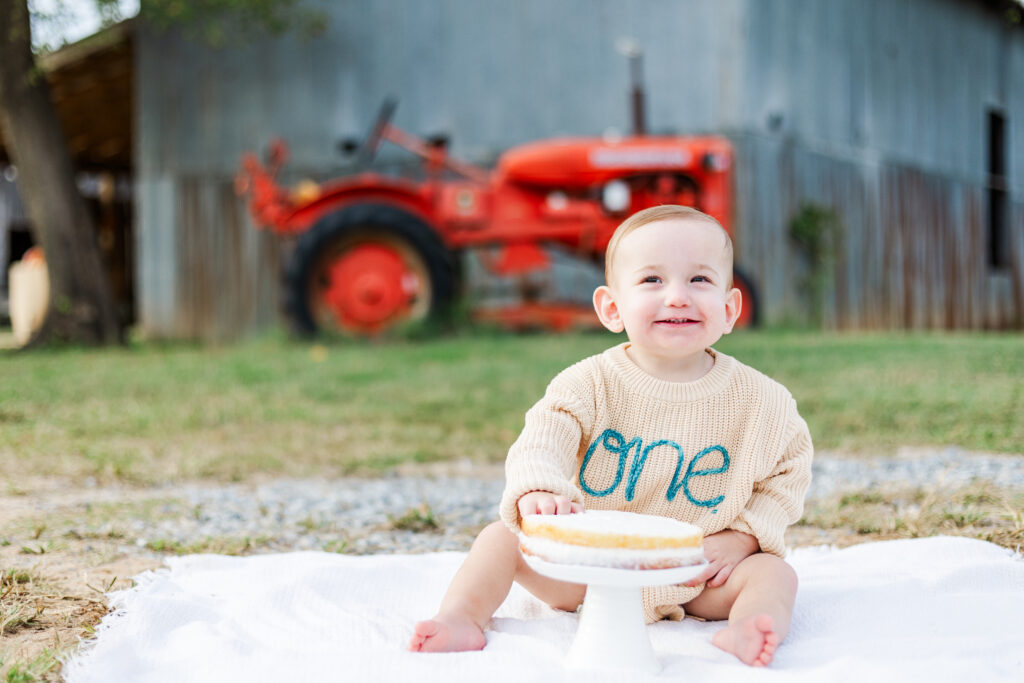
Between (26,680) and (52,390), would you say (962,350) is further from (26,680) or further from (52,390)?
(26,680)

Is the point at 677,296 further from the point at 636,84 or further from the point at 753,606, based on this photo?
the point at 636,84

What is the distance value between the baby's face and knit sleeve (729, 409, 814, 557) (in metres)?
0.25

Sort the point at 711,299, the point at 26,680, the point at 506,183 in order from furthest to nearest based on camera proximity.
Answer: the point at 506,183 < the point at 711,299 < the point at 26,680

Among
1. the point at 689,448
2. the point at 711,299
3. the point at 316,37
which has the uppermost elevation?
the point at 316,37

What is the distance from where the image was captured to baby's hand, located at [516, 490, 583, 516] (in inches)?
58.0

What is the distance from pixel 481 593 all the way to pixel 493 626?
0.26ft

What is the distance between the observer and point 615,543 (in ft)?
4.36

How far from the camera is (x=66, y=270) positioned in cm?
730

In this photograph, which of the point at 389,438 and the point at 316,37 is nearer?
the point at 389,438

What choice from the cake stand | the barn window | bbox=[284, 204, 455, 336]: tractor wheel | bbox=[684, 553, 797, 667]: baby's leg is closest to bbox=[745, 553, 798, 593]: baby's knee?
bbox=[684, 553, 797, 667]: baby's leg

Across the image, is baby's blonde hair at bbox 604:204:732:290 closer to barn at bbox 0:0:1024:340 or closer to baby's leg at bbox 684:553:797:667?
baby's leg at bbox 684:553:797:667

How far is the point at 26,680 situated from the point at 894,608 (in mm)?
1275

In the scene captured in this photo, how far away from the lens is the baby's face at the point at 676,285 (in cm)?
156

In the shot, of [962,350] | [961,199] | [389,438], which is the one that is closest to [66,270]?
[389,438]
